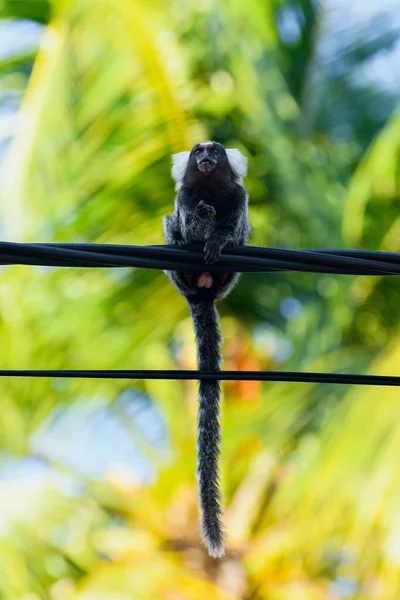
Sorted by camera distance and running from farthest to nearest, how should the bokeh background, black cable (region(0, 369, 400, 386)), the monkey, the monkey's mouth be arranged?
the bokeh background, the monkey's mouth, the monkey, black cable (region(0, 369, 400, 386))

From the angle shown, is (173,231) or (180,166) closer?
(173,231)

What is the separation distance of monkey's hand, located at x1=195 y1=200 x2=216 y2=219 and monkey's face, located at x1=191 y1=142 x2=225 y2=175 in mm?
367

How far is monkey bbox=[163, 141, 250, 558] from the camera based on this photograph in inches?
179

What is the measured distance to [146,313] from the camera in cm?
1048

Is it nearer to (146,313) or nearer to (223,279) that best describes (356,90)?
(146,313)

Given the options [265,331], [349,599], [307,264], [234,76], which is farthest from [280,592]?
[307,264]

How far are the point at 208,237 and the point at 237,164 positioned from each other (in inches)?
32.6

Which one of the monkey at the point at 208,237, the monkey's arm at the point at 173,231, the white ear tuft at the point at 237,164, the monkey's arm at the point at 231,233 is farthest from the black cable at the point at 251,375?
the white ear tuft at the point at 237,164

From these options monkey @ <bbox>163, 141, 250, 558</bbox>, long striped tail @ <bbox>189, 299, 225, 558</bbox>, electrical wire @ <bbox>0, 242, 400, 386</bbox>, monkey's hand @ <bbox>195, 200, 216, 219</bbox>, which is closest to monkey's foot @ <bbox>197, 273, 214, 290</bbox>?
monkey @ <bbox>163, 141, 250, 558</bbox>

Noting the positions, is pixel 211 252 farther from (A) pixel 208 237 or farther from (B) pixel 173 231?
(B) pixel 173 231

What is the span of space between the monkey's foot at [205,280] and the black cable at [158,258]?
5.45 feet

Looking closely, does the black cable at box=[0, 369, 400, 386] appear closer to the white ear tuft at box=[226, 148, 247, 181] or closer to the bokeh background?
the white ear tuft at box=[226, 148, 247, 181]

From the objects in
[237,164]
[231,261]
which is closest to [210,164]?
[237,164]

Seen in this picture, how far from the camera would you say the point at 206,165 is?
16.5ft
